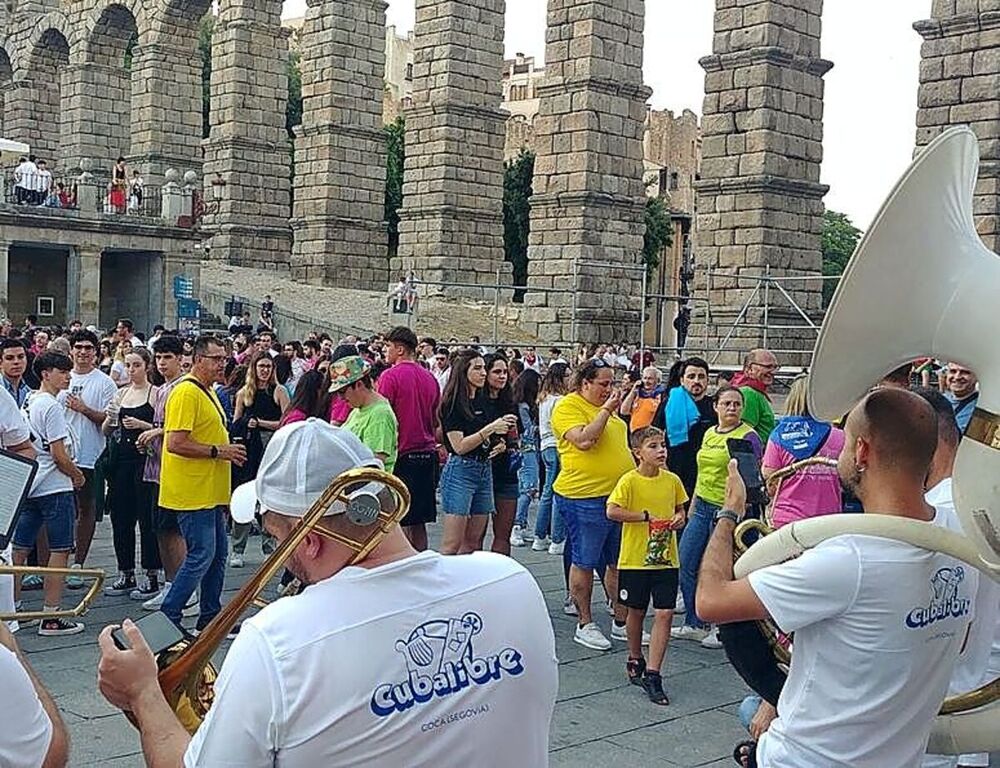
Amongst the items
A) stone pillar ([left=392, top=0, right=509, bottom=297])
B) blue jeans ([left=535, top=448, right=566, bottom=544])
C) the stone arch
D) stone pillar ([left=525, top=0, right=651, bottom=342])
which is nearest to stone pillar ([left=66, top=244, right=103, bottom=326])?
stone pillar ([left=392, top=0, right=509, bottom=297])

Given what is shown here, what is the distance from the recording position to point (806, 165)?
20.3m

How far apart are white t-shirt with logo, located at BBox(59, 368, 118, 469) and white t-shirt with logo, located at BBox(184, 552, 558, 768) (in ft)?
22.4

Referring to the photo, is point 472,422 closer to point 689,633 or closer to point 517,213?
point 689,633

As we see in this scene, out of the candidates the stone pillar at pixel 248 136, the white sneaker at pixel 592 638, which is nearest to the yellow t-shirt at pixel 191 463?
the white sneaker at pixel 592 638

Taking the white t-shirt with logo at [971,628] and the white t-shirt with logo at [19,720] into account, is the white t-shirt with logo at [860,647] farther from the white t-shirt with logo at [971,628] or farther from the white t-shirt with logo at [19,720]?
the white t-shirt with logo at [19,720]

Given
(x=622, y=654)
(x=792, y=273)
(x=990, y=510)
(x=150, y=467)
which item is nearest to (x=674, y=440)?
(x=622, y=654)

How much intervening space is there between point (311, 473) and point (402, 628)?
0.35 metres

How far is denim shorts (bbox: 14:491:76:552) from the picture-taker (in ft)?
24.6

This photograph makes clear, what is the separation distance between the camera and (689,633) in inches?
304

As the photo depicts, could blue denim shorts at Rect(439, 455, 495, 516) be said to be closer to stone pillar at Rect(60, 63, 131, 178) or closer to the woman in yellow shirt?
the woman in yellow shirt

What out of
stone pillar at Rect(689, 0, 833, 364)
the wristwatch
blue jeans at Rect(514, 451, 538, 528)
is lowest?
blue jeans at Rect(514, 451, 538, 528)

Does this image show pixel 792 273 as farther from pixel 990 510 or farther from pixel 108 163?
pixel 108 163

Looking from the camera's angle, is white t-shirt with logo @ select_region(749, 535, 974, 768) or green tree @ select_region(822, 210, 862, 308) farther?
green tree @ select_region(822, 210, 862, 308)

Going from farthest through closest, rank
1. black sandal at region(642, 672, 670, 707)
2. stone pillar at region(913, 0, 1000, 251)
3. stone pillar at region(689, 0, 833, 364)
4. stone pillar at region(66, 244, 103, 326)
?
stone pillar at region(66, 244, 103, 326)
stone pillar at region(689, 0, 833, 364)
stone pillar at region(913, 0, 1000, 251)
black sandal at region(642, 672, 670, 707)
